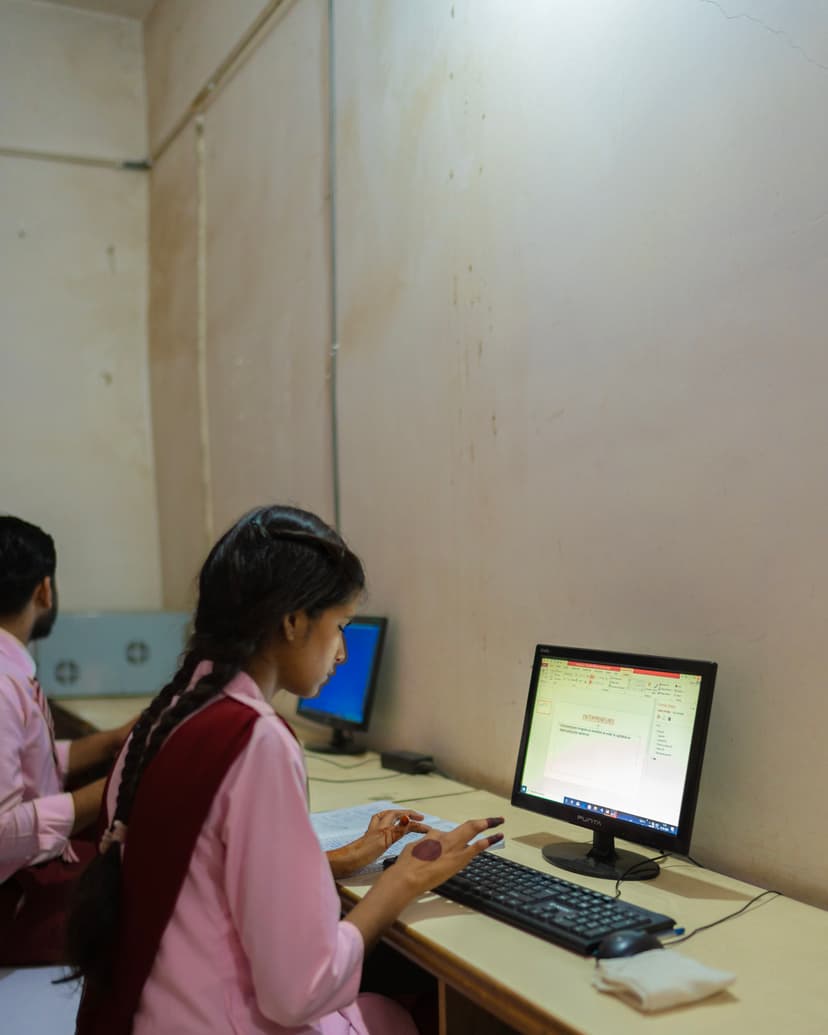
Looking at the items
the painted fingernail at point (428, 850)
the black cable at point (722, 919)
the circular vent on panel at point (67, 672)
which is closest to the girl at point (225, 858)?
the painted fingernail at point (428, 850)

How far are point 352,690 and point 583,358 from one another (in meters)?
1.17

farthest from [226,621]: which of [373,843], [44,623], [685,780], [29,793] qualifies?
[44,623]

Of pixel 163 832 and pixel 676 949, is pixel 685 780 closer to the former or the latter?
pixel 676 949

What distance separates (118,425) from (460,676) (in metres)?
2.53

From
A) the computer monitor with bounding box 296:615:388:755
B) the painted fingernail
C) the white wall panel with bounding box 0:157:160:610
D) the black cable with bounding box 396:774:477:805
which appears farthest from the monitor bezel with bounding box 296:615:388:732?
the white wall panel with bounding box 0:157:160:610

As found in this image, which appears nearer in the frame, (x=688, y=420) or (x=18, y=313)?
(x=688, y=420)

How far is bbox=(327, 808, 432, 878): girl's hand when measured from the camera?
162 cm

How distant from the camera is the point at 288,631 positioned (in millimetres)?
1325

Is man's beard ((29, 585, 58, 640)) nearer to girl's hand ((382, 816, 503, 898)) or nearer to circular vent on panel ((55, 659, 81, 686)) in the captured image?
circular vent on panel ((55, 659, 81, 686))

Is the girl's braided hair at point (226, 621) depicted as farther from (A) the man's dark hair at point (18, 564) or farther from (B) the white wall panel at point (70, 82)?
(B) the white wall panel at point (70, 82)

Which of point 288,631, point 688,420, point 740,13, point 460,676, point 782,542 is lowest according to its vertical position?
point 460,676

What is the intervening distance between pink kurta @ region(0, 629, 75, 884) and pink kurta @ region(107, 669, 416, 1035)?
0.99m

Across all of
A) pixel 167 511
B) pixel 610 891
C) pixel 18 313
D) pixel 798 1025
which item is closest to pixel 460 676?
pixel 610 891

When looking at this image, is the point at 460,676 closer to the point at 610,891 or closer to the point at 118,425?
the point at 610,891
